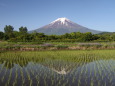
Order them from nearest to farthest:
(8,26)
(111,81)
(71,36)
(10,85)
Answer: (10,85), (111,81), (71,36), (8,26)

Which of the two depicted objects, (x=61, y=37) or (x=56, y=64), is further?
(x=61, y=37)

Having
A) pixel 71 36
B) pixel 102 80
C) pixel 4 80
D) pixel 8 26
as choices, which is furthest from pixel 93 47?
pixel 8 26

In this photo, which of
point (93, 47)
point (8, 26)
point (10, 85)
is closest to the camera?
point (10, 85)

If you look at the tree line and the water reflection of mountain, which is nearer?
the water reflection of mountain

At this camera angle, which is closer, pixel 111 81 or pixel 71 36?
pixel 111 81

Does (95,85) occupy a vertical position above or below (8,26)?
below

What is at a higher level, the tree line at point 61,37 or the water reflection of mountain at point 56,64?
the tree line at point 61,37

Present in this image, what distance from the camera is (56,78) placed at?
5961 mm

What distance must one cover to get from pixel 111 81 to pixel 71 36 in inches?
1576

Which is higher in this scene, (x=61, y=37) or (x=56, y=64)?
(x=61, y=37)

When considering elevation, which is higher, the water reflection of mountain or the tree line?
the tree line

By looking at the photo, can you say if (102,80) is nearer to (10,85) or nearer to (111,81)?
(111,81)

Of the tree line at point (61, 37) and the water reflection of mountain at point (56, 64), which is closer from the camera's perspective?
the water reflection of mountain at point (56, 64)

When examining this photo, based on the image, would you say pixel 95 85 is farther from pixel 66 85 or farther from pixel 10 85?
pixel 10 85
